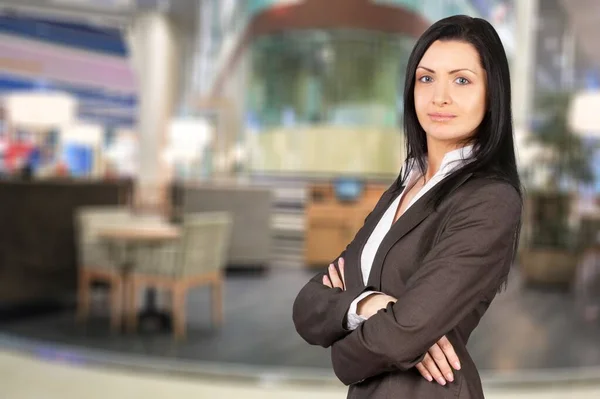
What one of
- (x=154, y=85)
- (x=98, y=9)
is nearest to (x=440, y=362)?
(x=98, y=9)

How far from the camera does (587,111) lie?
5250 millimetres

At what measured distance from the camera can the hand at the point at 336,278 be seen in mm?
999

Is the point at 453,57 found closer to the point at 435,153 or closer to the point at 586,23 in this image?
the point at 435,153

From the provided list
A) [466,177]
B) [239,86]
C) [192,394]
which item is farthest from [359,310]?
[239,86]

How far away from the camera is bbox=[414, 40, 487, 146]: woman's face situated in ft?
2.91

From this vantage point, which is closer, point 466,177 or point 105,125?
point 466,177

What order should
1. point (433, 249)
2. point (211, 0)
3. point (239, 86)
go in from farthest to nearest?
1. point (239, 86)
2. point (211, 0)
3. point (433, 249)

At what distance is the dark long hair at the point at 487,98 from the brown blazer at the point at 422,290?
0.02 m

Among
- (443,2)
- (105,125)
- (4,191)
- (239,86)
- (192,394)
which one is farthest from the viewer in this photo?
(105,125)

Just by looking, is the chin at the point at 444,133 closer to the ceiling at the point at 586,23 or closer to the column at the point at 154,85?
the ceiling at the point at 586,23

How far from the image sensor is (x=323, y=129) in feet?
24.6

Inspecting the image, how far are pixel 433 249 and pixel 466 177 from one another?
106mm

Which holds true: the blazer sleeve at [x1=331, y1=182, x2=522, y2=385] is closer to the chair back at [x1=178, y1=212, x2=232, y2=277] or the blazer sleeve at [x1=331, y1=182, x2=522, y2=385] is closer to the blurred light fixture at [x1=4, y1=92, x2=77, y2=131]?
the chair back at [x1=178, y1=212, x2=232, y2=277]

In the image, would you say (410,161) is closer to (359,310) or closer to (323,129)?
(359,310)
